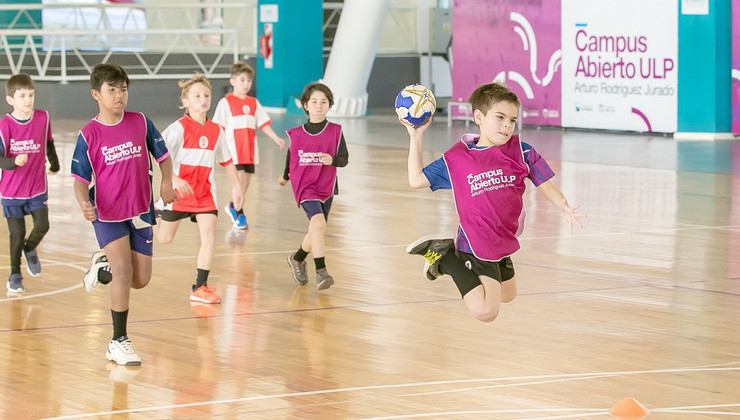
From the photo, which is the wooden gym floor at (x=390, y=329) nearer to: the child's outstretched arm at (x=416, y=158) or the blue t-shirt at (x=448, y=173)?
the blue t-shirt at (x=448, y=173)

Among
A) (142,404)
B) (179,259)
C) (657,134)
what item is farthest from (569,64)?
(142,404)

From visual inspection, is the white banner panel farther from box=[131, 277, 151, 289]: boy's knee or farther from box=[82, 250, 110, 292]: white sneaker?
box=[82, 250, 110, 292]: white sneaker

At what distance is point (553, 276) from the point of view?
10.3 metres

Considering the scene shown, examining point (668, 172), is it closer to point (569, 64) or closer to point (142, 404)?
point (569, 64)

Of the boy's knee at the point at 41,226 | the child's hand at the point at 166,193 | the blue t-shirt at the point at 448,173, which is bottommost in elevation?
the boy's knee at the point at 41,226

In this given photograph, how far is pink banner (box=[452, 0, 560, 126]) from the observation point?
26.4 meters

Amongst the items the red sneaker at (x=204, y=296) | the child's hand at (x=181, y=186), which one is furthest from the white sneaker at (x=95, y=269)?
the red sneaker at (x=204, y=296)

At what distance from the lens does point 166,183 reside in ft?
25.3

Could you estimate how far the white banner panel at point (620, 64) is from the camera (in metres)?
23.7

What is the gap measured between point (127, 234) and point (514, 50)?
814 inches

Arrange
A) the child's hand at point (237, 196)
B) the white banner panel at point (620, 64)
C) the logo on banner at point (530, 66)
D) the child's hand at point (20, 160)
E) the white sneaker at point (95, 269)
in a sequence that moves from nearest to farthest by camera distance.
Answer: the white sneaker at point (95, 269) < the child's hand at point (20, 160) < the child's hand at point (237, 196) < the white banner panel at point (620, 64) < the logo on banner at point (530, 66)

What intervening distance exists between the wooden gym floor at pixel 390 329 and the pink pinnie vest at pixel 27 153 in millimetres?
775

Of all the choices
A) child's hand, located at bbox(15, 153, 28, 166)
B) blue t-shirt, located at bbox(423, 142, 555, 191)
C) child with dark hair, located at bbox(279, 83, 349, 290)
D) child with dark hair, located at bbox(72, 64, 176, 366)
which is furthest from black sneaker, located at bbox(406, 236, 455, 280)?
child's hand, located at bbox(15, 153, 28, 166)

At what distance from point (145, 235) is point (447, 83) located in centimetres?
2730
